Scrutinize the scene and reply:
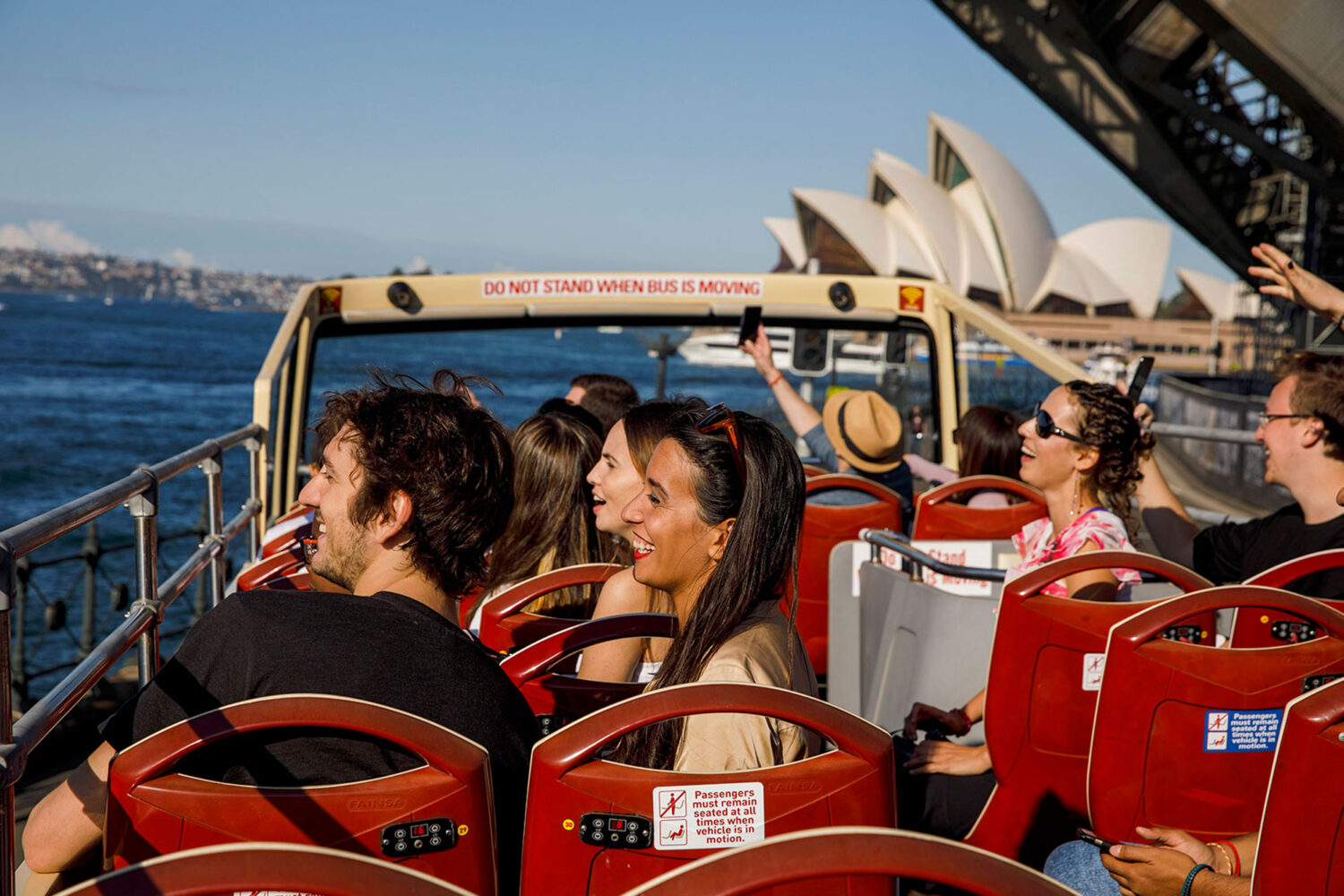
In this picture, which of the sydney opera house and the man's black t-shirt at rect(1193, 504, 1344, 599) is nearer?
the man's black t-shirt at rect(1193, 504, 1344, 599)

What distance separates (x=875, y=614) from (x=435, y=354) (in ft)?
323

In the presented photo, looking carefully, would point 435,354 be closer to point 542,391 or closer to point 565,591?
point 542,391

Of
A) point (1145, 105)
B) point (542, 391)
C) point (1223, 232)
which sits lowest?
point (542, 391)

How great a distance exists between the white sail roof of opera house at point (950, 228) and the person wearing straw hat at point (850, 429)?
171 feet

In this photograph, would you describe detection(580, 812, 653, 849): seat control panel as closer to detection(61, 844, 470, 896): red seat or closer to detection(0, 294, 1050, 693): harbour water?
detection(61, 844, 470, 896): red seat

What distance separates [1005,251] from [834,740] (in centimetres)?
6362

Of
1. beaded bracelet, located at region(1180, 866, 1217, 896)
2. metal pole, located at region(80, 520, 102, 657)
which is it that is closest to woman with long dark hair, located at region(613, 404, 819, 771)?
beaded bracelet, located at region(1180, 866, 1217, 896)

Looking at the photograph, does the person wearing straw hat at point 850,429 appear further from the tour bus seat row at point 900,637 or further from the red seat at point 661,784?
the red seat at point 661,784

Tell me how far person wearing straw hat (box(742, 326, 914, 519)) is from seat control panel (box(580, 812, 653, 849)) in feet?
12.8

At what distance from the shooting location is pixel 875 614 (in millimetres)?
3771

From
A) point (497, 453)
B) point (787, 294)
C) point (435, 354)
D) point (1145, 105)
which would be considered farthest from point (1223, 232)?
point (435, 354)

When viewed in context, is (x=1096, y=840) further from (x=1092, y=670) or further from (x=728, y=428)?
(x=728, y=428)

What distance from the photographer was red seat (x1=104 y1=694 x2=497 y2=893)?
136 cm

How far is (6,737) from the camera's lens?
1.88m
